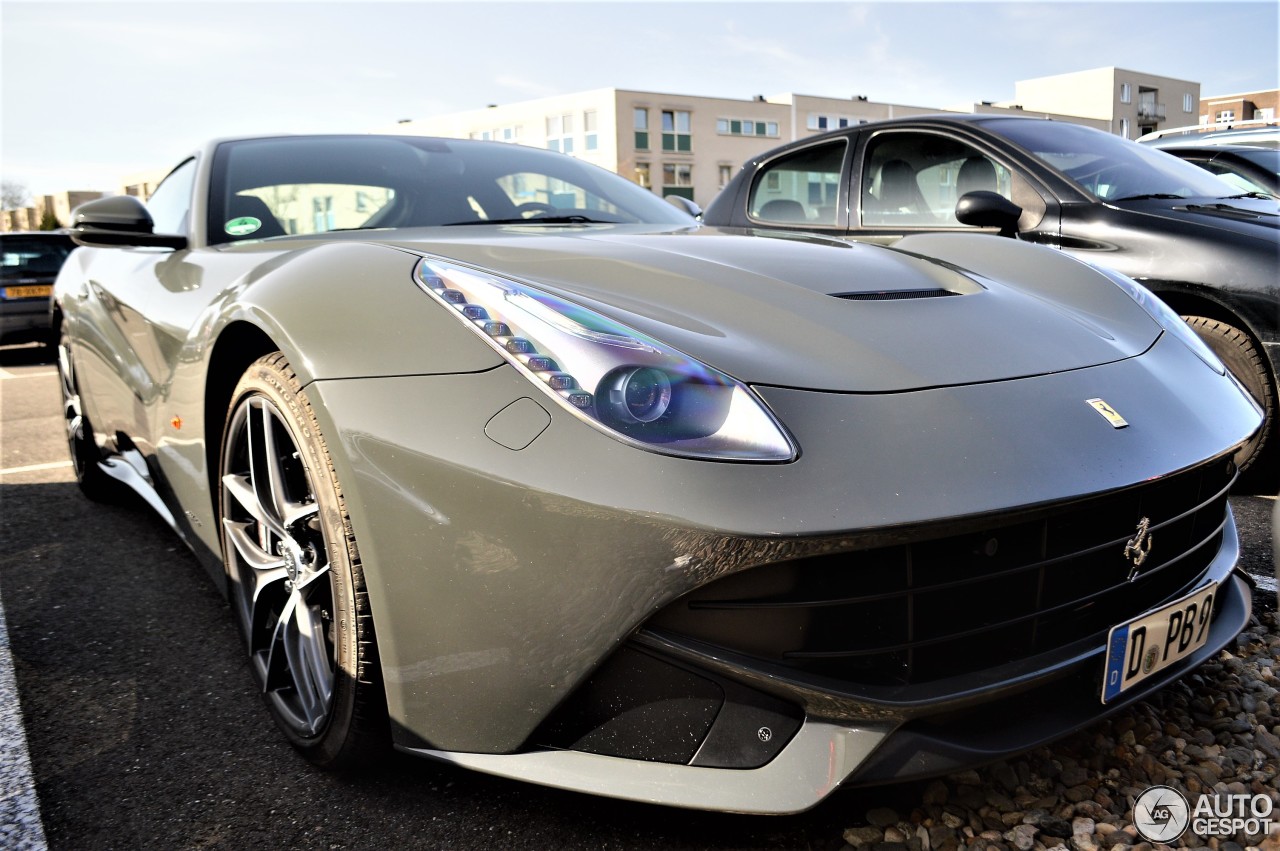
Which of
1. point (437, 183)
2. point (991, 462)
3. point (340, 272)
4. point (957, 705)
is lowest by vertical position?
point (957, 705)

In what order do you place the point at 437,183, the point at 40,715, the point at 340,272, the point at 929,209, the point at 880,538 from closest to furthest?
the point at 880,538 < the point at 340,272 < the point at 40,715 < the point at 437,183 < the point at 929,209

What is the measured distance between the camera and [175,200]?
3.10 metres

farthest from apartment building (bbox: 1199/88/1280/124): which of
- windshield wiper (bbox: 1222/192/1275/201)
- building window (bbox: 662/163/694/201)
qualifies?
windshield wiper (bbox: 1222/192/1275/201)

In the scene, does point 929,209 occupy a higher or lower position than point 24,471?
higher

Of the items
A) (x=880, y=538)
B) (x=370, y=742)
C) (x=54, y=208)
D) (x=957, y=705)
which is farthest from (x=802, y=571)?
(x=54, y=208)

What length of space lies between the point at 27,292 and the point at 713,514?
11.1 m

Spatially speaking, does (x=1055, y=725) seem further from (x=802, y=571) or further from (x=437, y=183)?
(x=437, y=183)

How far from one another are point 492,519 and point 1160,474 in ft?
3.30

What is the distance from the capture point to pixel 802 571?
1.31 metres

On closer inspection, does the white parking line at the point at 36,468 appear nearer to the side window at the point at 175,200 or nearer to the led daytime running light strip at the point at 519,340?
the side window at the point at 175,200

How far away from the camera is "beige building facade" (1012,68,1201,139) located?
6088cm

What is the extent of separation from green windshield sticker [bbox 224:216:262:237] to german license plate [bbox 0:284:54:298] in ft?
29.5

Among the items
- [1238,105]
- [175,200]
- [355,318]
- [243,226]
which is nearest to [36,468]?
[175,200]

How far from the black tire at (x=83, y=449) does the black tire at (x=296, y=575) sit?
189 centimetres
